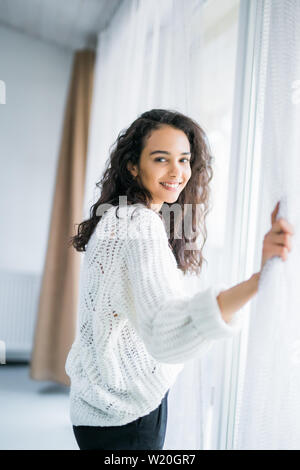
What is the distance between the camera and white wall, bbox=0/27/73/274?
2.92 meters

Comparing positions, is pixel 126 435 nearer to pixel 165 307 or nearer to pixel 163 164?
pixel 165 307

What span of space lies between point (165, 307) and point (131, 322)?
0.56 ft

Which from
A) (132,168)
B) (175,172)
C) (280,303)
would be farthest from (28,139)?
(280,303)

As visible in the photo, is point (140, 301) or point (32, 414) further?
point (32, 414)

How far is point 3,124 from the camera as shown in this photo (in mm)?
2916

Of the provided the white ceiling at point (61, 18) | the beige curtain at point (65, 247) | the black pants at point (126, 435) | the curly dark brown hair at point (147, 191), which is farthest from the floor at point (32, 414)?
the white ceiling at point (61, 18)

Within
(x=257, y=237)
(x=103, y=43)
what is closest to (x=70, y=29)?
(x=103, y=43)

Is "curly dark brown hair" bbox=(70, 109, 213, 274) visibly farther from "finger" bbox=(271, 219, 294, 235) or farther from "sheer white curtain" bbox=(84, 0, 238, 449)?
"finger" bbox=(271, 219, 294, 235)

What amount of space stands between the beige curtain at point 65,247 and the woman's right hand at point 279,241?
6.72 feet

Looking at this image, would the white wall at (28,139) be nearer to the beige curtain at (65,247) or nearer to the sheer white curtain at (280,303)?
the beige curtain at (65,247)

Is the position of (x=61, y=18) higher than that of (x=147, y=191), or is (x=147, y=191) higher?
(x=61, y=18)

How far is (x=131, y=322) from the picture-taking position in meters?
0.73

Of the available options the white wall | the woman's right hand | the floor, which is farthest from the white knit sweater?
the white wall

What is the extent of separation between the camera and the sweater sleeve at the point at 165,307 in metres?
0.55
